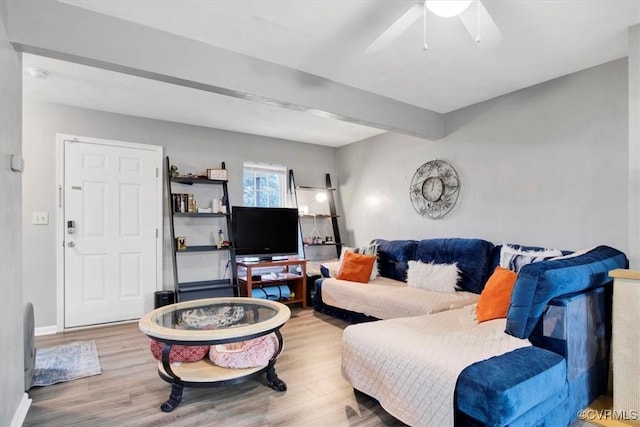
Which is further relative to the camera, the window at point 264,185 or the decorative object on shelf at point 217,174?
the window at point 264,185

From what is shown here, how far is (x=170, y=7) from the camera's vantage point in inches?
78.9

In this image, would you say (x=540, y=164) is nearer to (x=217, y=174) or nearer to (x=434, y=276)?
(x=434, y=276)

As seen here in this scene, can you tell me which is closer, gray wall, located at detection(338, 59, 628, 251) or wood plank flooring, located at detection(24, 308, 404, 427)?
wood plank flooring, located at detection(24, 308, 404, 427)

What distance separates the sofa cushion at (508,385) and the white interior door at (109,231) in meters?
3.78

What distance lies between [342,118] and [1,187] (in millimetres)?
2509

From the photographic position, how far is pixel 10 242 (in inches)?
71.8

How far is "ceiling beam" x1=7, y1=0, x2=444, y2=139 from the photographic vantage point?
1.94 meters

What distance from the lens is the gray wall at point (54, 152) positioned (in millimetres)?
3547

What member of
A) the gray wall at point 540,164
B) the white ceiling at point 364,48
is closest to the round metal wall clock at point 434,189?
the gray wall at point 540,164

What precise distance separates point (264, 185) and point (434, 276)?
9.28 feet

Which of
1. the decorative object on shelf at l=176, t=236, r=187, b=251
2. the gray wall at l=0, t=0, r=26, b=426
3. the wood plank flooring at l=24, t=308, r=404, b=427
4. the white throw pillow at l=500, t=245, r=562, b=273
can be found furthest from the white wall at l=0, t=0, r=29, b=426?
the white throw pillow at l=500, t=245, r=562, b=273

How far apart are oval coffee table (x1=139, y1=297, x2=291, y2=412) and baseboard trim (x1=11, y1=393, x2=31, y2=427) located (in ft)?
2.43

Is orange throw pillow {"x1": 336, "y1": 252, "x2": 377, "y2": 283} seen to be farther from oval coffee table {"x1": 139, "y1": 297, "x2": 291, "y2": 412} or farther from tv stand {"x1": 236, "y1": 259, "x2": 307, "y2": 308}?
oval coffee table {"x1": 139, "y1": 297, "x2": 291, "y2": 412}

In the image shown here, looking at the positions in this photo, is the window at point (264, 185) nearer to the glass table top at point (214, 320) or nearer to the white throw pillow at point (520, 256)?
the glass table top at point (214, 320)
